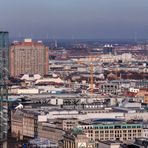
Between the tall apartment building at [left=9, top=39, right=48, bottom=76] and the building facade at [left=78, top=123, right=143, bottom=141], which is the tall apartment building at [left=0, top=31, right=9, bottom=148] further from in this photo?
the tall apartment building at [left=9, top=39, right=48, bottom=76]

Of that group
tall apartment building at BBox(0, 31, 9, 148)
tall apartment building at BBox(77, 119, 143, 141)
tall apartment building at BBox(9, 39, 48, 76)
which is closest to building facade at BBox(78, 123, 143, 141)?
tall apartment building at BBox(77, 119, 143, 141)

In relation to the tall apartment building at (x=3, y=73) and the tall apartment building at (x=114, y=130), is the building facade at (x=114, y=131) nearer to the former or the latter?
the tall apartment building at (x=114, y=130)

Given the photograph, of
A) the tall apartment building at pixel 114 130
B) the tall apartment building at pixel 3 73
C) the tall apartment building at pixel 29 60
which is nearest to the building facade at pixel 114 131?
the tall apartment building at pixel 114 130

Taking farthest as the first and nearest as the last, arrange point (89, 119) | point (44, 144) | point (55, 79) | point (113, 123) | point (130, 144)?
point (55, 79) → point (89, 119) → point (113, 123) → point (44, 144) → point (130, 144)

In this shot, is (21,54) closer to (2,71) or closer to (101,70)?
(101,70)

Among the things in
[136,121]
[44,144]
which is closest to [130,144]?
[44,144]

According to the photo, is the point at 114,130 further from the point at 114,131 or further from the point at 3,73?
the point at 3,73

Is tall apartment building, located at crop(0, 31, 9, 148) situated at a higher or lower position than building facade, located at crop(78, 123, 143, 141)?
higher

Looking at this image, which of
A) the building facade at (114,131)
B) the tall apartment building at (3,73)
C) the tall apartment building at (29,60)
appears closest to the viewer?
the tall apartment building at (3,73)

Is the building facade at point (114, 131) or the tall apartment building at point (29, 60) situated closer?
the building facade at point (114, 131)
